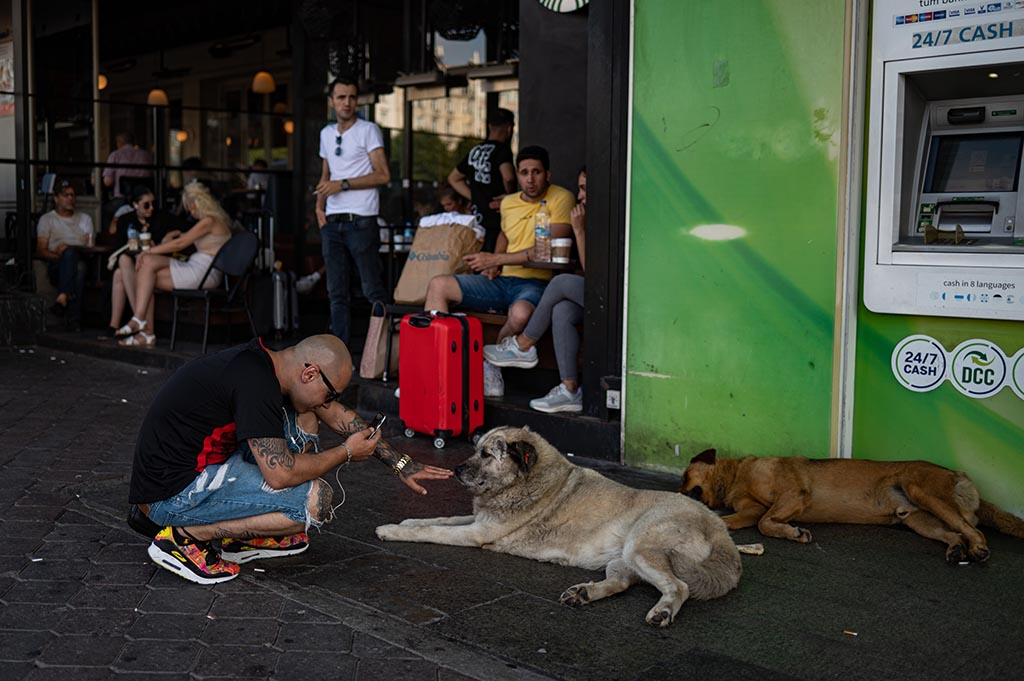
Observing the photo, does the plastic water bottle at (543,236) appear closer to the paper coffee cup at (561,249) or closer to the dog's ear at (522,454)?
the paper coffee cup at (561,249)

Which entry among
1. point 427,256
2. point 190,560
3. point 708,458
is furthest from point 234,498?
point 427,256

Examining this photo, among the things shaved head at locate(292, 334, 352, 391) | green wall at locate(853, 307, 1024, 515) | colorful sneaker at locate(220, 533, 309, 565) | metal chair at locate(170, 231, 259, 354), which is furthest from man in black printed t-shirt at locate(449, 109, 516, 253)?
shaved head at locate(292, 334, 352, 391)

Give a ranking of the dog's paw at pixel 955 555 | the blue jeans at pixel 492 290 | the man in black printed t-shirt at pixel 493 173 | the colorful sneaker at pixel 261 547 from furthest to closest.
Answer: the man in black printed t-shirt at pixel 493 173 → the blue jeans at pixel 492 290 → the dog's paw at pixel 955 555 → the colorful sneaker at pixel 261 547

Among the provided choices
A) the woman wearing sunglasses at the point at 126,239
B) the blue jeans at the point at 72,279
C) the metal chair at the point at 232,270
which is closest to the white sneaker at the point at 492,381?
the metal chair at the point at 232,270

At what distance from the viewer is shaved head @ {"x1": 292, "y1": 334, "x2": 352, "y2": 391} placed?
4.16 meters

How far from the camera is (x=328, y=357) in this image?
416 centimetres

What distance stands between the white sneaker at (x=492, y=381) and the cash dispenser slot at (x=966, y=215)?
310 cm

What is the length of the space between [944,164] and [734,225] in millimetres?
1093

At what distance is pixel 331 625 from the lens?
382 centimetres

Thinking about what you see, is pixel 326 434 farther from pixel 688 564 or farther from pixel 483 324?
pixel 688 564

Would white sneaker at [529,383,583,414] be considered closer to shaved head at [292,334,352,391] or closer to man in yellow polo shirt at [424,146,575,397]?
man in yellow polo shirt at [424,146,575,397]

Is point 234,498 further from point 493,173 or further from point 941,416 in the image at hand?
point 493,173

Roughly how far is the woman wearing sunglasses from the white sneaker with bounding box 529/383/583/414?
5.33 metres

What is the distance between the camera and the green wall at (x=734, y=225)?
5.47m
